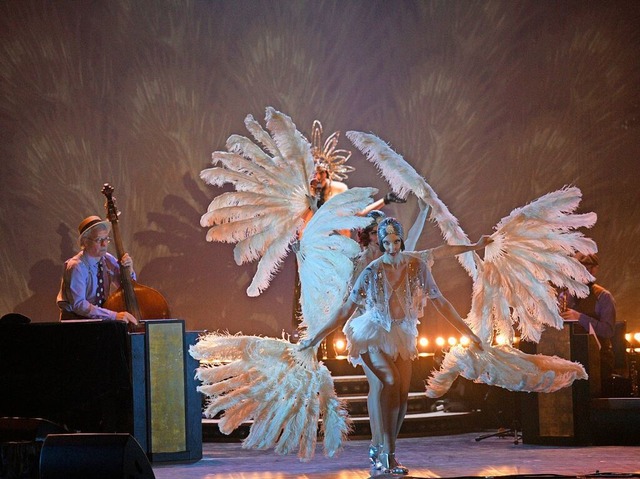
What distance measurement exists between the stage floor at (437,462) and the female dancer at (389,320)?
405mm

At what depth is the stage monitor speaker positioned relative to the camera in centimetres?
385

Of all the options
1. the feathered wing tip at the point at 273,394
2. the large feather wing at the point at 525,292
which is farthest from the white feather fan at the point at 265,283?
the large feather wing at the point at 525,292

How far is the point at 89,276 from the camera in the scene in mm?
7129

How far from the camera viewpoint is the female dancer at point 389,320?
19.1ft

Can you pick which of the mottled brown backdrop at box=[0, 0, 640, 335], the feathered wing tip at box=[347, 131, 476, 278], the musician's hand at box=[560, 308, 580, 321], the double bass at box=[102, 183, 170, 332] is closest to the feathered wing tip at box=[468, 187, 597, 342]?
the feathered wing tip at box=[347, 131, 476, 278]

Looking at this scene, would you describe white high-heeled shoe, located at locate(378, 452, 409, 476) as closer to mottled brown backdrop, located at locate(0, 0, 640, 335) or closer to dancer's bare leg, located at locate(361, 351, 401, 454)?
dancer's bare leg, located at locate(361, 351, 401, 454)

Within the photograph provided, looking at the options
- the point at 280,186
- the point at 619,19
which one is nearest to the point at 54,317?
the point at 280,186

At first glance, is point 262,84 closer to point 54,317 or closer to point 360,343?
point 54,317

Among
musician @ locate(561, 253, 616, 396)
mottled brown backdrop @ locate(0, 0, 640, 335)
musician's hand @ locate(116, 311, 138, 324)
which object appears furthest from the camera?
mottled brown backdrop @ locate(0, 0, 640, 335)

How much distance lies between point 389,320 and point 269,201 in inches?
50.5

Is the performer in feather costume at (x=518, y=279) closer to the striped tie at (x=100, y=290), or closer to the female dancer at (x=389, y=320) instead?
the female dancer at (x=389, y=320)

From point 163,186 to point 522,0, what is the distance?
4.05 meters

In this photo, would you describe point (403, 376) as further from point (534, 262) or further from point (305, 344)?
point (534, 262)

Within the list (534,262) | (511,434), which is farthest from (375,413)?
(511,434)
